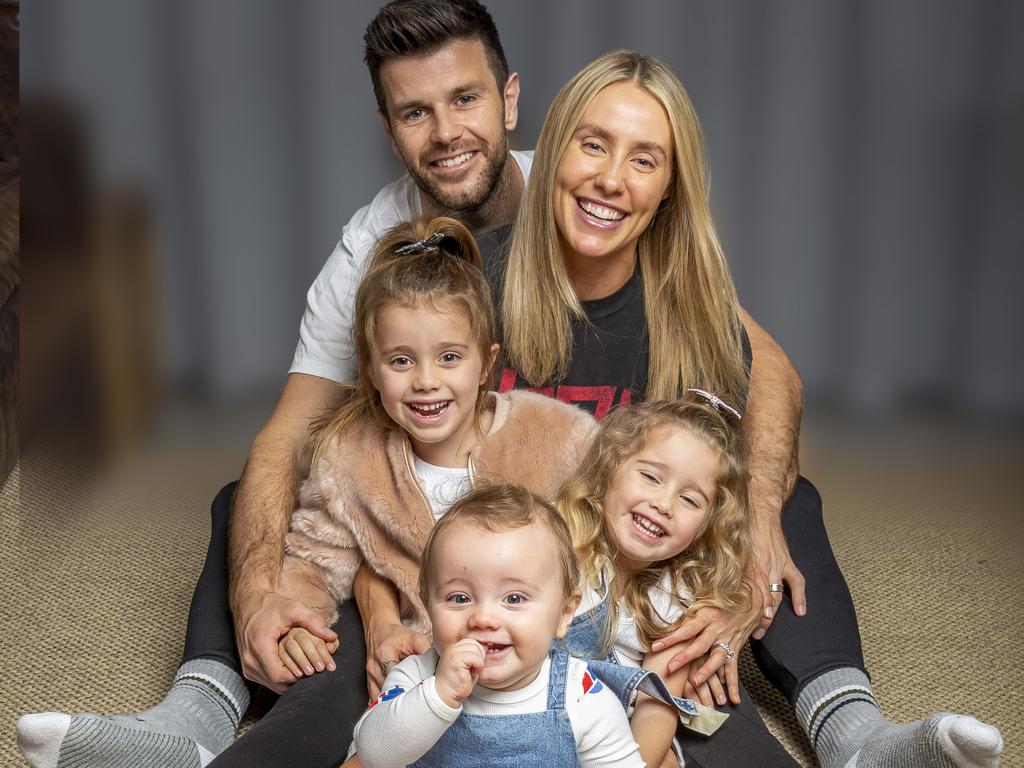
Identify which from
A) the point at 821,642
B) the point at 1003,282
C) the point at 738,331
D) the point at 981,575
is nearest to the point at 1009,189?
the point at 1003,282

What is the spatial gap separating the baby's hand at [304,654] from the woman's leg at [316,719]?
12 millimetres

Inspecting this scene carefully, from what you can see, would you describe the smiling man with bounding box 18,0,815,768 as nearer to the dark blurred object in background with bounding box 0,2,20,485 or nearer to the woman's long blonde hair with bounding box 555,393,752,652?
the woman's long blonde hair with bounding box 555,393,752,652

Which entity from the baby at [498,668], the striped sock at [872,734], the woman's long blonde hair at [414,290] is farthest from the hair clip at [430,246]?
the striped sock at [872,734]

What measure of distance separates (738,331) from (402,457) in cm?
56

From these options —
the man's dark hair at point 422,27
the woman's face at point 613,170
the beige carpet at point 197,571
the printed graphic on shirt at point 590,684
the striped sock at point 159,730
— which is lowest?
the beige carpet at point 197,571

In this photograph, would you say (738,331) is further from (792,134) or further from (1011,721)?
(792,134)

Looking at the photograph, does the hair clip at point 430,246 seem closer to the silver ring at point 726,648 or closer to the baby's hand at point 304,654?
the baby's hand at point 304,654

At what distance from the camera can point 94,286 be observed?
3291 mm

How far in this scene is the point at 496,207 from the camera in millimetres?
2213

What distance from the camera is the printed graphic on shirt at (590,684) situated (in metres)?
1.43

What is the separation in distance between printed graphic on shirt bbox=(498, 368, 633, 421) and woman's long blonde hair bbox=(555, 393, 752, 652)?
12 cm

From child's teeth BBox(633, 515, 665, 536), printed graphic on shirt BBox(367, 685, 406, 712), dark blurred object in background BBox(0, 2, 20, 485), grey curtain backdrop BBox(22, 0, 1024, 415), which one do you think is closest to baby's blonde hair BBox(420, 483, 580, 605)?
printed graphic on shirt BBox(367, 685, 406, 712)

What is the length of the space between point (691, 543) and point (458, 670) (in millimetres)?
522

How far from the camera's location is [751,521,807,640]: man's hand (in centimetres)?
181
